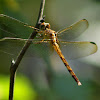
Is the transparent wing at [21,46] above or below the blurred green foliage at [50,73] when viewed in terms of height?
below

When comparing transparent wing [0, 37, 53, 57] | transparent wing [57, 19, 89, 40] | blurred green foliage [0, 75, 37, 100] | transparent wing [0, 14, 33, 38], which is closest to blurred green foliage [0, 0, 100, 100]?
blurred green foliage [0, 75, 37, 100]

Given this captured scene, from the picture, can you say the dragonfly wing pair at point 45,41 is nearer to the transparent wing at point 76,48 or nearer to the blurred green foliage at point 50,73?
the transparent wing at point 76,48

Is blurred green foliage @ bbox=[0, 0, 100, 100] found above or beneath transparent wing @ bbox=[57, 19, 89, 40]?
above

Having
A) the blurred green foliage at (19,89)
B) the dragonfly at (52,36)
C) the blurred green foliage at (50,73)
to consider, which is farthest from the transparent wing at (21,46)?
the blurred green foliage at (50,73)

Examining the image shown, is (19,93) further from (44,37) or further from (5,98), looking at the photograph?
(44,37)

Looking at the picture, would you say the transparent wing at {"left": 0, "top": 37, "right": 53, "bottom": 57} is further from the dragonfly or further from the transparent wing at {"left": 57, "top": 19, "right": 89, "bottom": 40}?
the transparent wing at {"left": 57, "top": 19, "right": 89, "bottom": 40}

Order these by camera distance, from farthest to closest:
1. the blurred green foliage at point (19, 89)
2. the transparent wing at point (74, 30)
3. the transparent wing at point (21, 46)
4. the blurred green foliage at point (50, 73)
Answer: the blurred green foliage at point (50, 73)
the blurred green foliage at point (19, 89)
the transparent wing at point (74, 30)
the transparent wing at point (21, 46)

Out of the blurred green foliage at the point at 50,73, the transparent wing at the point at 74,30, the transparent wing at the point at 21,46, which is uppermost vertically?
the blurred green foliage at the point at 50,73
